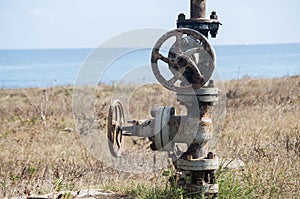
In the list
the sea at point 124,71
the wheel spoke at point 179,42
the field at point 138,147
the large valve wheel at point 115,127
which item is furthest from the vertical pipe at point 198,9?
the field at point 138,147

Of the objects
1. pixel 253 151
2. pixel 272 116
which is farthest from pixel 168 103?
pixel 253 151

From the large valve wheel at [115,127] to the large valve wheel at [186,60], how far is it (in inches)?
17.7

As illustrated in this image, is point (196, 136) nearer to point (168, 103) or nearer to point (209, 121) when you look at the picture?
point (209, 121)

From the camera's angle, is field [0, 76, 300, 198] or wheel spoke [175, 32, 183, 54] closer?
→ wheel spoke [175, 32, 183, 54]

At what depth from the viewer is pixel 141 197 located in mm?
4605

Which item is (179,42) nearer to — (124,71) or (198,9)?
(198,9)

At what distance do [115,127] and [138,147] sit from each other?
401 centimetres

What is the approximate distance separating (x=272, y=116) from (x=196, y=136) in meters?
6.05

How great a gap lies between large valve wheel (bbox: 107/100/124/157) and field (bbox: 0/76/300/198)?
576mm

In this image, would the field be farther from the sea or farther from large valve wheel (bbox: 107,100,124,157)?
the sea

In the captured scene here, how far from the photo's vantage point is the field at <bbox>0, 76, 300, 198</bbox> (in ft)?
15.9

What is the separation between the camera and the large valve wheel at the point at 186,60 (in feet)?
13.5

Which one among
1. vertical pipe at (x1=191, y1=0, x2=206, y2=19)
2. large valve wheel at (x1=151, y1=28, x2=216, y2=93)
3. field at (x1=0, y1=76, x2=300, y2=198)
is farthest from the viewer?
field at (x1=0, y1=76, x2=300, y2=198)

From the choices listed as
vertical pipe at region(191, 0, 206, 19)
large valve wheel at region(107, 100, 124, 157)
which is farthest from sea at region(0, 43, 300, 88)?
vertical pipe at region(191, 0, 206, 19)
